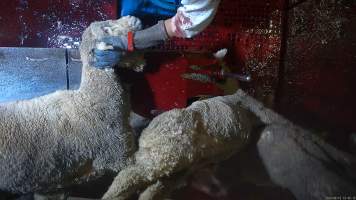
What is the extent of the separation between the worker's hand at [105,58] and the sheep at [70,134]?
0.11 feet

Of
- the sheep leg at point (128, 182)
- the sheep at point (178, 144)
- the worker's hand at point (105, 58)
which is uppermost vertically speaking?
the worker's hand at point (105, 58)

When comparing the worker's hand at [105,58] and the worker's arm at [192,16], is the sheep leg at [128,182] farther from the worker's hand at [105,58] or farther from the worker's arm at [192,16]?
the worker's arm at [192,16]

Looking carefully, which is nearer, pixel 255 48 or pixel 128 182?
pixel 128 182

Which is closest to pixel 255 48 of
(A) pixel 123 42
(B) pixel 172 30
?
(B) pixel 172 30

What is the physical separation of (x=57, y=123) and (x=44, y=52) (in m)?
0.83

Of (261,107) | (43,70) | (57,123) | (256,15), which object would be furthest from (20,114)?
(256,15)

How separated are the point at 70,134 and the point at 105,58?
460 millimetres

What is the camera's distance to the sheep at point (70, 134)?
1.84 m

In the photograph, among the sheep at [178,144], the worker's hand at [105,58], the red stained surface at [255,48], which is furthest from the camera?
the red stained surface at [255,48]

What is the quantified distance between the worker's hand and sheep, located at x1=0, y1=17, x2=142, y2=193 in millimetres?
35

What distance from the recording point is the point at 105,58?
208 cm

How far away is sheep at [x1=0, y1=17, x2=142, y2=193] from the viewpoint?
184 centimetres

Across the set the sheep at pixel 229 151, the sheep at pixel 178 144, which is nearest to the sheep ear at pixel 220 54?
the sheep at pixel 229 151

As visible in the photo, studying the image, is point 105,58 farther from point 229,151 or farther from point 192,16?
point 229,151
